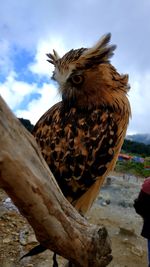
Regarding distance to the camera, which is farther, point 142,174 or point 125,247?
point 142,174

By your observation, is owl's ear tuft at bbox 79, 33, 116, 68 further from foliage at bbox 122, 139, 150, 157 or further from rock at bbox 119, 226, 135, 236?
foliage at bbox 122, 139, 150, 157

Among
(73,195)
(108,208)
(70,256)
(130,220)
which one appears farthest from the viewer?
(108,208)

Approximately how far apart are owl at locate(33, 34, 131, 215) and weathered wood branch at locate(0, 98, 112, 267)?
69cm

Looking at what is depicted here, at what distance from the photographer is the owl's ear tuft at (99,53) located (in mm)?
2027

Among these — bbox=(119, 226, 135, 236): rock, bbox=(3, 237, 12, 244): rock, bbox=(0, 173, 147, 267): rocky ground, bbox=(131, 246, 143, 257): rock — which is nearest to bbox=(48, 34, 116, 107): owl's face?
bbox=(0, 173, 147, 267): rocky ground

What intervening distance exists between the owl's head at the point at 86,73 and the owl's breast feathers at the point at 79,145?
92 mm

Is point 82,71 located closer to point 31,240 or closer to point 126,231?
point 31,240

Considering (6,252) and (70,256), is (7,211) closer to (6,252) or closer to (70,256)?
(6,252)

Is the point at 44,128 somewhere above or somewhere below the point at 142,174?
above

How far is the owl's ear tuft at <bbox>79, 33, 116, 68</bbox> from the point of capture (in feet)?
6.65

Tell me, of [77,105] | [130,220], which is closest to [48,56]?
[77,105]

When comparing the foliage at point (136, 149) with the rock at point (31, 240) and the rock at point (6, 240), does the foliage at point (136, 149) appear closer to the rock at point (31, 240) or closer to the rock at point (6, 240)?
the rock at point (31, 240)

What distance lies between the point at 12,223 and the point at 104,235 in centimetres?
308

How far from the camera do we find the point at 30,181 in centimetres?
108
